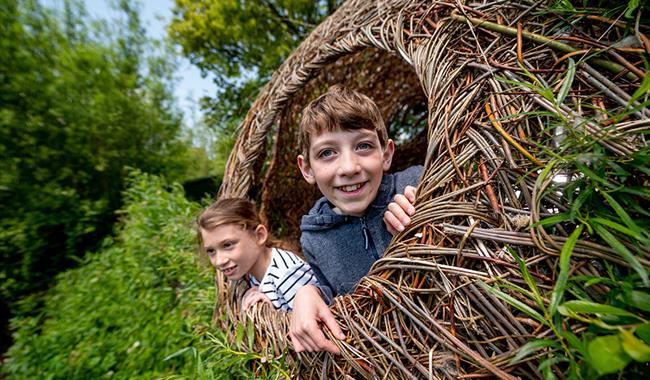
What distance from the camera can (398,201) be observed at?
608 mm

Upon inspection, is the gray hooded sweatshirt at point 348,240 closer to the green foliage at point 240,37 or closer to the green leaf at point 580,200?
the green leaf at point 580,200

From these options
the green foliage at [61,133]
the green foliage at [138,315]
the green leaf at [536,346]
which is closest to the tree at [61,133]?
the green foliage at [61,133]

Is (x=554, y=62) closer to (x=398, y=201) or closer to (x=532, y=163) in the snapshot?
(x=532, y=163)

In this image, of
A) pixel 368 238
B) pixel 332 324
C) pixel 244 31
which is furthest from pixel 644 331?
pixel 244 31

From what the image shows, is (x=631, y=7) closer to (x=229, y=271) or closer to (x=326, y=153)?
(x=326, y=153)

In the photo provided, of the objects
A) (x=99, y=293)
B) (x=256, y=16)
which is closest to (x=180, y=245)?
(x=99, y=293)

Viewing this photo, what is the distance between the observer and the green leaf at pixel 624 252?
0.86 ft

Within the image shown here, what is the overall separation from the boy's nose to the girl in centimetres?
58

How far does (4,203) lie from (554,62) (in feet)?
13.9

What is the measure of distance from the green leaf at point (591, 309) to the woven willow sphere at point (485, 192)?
0.18 ft

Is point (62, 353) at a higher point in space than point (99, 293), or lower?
lower

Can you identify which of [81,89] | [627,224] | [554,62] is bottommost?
[627,224]

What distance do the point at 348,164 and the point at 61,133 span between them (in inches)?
159

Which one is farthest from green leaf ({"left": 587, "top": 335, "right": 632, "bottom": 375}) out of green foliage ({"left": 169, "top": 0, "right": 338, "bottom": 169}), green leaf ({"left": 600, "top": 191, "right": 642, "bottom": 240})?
green foliage ({"left": 169, "top": 0, "right": 338, "bottom": 169})
